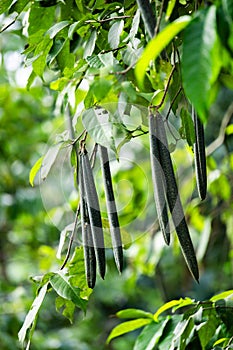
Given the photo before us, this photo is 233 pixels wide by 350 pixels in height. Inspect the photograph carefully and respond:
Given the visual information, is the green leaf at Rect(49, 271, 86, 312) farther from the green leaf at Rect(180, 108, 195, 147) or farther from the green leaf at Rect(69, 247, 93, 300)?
the green leaf at Rect(180, 108, 195, 147)

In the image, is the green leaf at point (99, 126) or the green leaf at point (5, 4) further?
the green leaf at point (5, 4)

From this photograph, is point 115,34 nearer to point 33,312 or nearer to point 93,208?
point 93,208

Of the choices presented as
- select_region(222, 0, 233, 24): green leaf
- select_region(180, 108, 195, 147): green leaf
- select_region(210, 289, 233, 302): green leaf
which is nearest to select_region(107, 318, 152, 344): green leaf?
select_region(210, 289, 233, 302): green leaf

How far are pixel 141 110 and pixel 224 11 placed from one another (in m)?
0.30

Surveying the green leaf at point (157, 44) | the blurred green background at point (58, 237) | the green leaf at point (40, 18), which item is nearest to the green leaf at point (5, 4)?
the green leaf at point (40, 18)

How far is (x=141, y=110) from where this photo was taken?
0.73 meters

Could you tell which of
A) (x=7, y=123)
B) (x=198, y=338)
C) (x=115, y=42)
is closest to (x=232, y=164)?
(x=198, y=338)

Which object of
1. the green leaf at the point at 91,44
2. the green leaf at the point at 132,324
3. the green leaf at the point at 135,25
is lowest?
the green leaf at the point at 132,324

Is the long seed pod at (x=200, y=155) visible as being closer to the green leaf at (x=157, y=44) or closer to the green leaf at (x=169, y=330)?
the green leaf at (x=157, y=44)

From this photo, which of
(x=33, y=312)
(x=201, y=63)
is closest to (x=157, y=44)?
(x=201, y=63)

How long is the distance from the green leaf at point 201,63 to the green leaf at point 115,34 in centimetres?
25

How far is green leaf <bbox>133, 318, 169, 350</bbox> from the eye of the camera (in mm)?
855

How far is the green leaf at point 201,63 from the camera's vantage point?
16.1 inches

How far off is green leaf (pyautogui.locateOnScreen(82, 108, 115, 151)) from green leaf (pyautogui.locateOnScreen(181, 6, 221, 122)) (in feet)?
0.54
